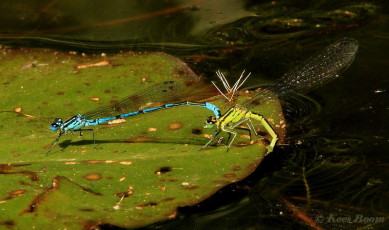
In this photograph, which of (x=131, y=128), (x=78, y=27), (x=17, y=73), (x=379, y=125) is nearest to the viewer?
(x=131, y=128)

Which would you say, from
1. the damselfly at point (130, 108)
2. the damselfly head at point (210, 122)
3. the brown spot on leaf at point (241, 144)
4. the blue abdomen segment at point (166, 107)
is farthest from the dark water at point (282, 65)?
the damselfly at point (130, 108)

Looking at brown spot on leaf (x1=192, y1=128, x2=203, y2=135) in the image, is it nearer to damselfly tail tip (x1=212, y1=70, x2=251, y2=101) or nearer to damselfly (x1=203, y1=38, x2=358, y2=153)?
damselfly (x1=203, y1=38, x2=358, y2=153)

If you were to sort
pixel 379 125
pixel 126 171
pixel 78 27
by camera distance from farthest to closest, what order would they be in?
1. pixel 78 27
2. pixel 379 125
3. pixel 126 171

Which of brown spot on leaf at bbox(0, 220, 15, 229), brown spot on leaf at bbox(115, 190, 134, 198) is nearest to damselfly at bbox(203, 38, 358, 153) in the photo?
brown spot on leaf at bbox(115, 190, 134, 198)

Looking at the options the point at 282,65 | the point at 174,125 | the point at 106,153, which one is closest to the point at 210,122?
the point at 174,125

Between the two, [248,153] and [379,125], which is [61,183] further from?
[379,125]

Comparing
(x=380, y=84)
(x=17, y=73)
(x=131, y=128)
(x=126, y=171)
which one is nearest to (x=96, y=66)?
(x=17, y=73)

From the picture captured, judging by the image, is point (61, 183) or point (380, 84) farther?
point (380, 84)

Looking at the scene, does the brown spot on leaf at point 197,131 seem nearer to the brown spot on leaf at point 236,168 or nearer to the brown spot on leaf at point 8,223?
the brown spot on leaf at point 236,168
